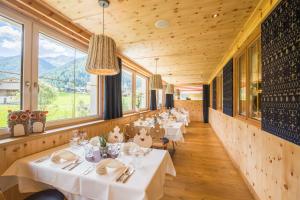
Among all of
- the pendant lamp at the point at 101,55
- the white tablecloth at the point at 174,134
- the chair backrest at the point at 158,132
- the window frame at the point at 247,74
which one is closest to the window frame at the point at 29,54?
the pendant lamp at the point at 101,55

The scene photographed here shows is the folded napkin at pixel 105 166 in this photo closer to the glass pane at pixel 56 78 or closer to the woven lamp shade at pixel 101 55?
the woven lamp shade at pixel 101 55

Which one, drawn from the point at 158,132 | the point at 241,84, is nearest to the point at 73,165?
the point at 158,132

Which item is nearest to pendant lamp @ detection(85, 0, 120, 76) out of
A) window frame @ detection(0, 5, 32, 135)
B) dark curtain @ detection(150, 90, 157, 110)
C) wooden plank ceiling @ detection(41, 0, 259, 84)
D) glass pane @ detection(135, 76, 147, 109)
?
wooden plank ceiling @ detection(41, 0, 259, 84)

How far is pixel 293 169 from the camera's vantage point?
4.09 feet

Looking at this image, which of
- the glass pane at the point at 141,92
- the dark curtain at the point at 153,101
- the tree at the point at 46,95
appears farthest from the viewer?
the dark curtain at the point at 153,101

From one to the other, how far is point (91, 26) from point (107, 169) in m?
2.22

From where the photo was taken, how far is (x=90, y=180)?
44.6 inches

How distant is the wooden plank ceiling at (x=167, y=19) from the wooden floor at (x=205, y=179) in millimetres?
2444

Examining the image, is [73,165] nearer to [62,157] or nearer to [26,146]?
[62,157]

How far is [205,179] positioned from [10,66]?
3.09m

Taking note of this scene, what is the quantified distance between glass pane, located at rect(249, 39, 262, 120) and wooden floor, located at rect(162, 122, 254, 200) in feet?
3.52

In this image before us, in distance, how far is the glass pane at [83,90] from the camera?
270 cm

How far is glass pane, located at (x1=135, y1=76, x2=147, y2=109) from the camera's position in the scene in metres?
5.56

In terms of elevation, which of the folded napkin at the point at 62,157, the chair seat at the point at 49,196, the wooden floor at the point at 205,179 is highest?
the folded napkin at the point at 62,157
